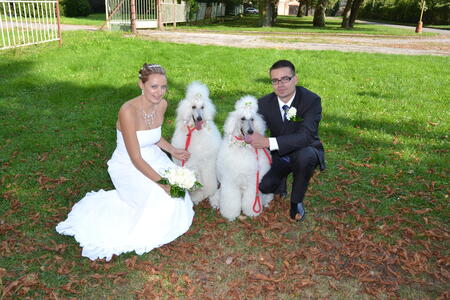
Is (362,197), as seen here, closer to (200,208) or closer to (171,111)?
(200,208)

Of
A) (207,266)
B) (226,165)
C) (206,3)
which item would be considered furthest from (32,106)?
(206,3)

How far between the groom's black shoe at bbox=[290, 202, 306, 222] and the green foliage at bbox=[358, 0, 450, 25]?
49.0 m

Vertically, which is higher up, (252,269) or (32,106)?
(32,106)

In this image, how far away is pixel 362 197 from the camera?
5227 mm

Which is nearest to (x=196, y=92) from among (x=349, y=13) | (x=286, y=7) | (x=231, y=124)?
(x=231, y=124)

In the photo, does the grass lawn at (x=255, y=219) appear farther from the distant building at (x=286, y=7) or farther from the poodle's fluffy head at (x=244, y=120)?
the distant building at (x=286, y=7)

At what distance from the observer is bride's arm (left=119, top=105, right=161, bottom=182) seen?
401 cm

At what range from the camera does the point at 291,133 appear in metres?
4.54

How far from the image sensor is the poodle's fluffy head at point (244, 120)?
409 cm

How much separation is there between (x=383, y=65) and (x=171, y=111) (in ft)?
26.6

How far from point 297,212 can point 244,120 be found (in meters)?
1.40

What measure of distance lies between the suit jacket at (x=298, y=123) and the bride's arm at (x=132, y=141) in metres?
1.51

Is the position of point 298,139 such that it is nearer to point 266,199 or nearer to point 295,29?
point 266,199

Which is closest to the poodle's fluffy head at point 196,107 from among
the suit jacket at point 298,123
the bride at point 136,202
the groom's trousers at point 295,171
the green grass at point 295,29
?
the bride at point 136,202
